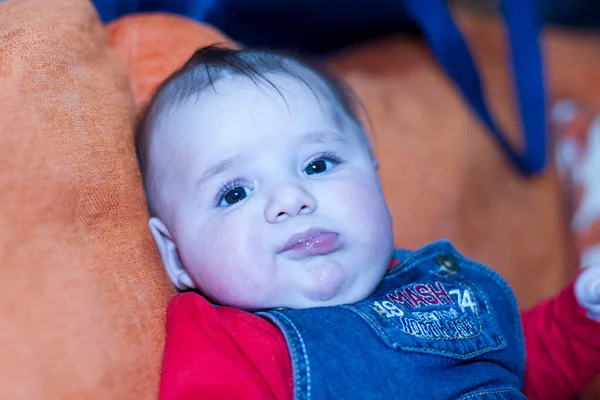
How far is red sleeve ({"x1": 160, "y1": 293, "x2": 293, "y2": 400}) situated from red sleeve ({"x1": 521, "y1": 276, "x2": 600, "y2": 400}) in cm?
46

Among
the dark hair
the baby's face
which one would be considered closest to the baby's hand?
the baby's face

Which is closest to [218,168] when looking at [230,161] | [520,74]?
[230,161]

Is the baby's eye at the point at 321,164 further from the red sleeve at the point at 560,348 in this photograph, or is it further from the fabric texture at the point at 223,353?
the red sleeve at the point at 560,348

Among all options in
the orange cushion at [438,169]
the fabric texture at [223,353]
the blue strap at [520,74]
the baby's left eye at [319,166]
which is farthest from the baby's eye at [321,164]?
the blue strap at [520,74]

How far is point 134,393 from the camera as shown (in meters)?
0.68

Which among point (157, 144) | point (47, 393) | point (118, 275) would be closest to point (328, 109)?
point (157, 144)

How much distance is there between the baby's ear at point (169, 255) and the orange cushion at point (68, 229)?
0.03 metres

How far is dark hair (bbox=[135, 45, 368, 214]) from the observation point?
2.90 ft

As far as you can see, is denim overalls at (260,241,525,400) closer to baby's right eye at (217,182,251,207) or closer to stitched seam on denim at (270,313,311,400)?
stitched seam on denim at (270,313,311,400)

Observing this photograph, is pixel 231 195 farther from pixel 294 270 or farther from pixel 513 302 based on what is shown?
pixel 513 302

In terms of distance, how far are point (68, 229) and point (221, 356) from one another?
22cm

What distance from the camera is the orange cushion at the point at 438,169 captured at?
1091 mm

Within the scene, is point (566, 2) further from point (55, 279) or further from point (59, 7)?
point (55, 279)

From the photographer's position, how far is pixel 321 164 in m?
0.87
